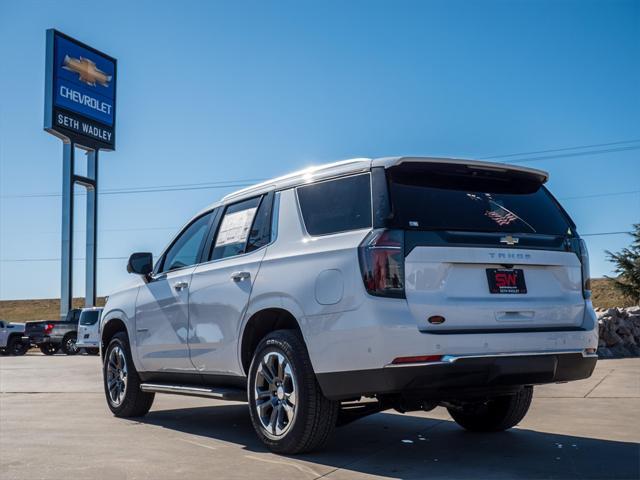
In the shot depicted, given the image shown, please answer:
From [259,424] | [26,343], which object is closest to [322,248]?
[259,424]

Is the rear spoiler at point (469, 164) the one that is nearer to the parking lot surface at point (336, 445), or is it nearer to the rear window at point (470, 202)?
the rear window at point (470, 202)

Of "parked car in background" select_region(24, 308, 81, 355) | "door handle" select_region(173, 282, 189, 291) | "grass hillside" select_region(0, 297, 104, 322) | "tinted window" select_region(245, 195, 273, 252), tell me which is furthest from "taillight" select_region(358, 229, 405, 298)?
"grass hillside" select_region(0, 297, 104, 322)

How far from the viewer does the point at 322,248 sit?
519 centimetres

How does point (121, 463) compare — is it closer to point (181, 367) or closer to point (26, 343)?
point (181, 367)

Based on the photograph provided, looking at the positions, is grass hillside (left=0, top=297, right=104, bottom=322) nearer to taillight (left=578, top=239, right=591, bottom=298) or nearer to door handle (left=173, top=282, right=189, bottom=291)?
door handle (left=173, top=282, right=189, bottom=291)

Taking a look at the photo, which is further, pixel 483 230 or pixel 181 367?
pixel 181 367

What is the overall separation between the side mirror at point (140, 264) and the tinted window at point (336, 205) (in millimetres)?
2513

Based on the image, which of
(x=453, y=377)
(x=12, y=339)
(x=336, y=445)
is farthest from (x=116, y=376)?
(x=12, y=339)

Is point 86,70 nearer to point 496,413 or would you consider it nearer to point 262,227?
point 262,227

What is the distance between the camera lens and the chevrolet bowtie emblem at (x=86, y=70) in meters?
41.1

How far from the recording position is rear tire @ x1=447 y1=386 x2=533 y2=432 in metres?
6.25

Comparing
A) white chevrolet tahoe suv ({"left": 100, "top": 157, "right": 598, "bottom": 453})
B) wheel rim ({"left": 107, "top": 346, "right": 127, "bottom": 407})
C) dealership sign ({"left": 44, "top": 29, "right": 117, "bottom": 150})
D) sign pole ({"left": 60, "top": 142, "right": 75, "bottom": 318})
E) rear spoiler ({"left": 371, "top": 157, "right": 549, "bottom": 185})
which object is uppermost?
dealership sign ({"left": 44, "top": 29, "right": 117, "bottom": 150})

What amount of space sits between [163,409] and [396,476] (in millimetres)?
4693

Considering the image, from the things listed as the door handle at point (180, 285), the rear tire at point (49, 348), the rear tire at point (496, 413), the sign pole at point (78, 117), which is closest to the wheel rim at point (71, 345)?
the rear tire at point (49, 348)
